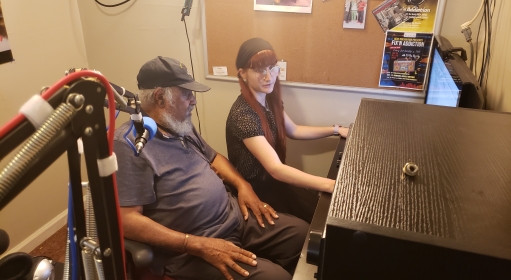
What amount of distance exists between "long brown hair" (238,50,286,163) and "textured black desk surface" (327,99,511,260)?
919 millimetres

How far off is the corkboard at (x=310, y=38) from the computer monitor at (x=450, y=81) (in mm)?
315

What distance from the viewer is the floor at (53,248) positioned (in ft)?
7.02

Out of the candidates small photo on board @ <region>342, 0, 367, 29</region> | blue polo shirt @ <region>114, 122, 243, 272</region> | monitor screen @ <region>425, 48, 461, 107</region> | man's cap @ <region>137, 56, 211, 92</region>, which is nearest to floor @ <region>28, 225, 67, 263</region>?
blue polo shirt @ <region>114, 122, 243, 272</region>

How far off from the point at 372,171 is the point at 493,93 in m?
0.92

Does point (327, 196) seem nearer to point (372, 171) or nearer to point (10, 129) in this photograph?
point (372, 171)

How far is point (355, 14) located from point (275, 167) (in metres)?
0.86

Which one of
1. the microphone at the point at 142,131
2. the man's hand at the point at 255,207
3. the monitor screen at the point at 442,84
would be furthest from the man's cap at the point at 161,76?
the monitor screen at the point at 442,84

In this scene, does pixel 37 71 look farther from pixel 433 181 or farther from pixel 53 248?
pixel 433 181

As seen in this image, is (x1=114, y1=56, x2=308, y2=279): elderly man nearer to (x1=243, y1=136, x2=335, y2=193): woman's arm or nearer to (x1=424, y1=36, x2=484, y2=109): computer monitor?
(x1=243, y1=136, x2=335, y2=193): woman's arm

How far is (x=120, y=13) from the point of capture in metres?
2.21

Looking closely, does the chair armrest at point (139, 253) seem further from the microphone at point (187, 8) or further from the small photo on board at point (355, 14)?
the small photo on board at point (355, 14)

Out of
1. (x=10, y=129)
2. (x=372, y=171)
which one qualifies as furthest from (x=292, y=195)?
(x=10, y=129)

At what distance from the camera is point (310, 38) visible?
6.44 feet

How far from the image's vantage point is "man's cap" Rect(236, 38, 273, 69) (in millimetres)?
1818
